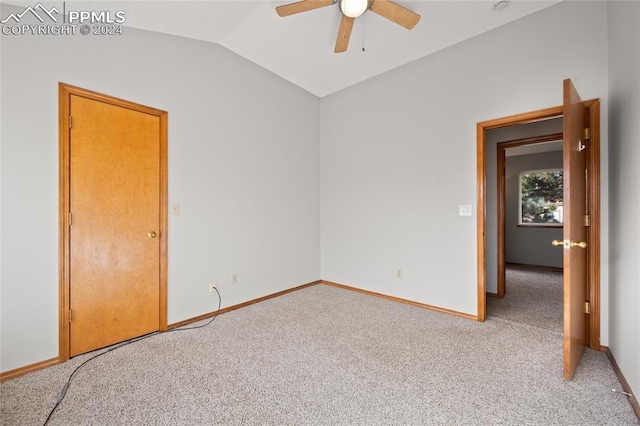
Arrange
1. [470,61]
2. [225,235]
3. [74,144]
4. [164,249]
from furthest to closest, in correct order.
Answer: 1. [225,235]
2. [470,61]
3. [164,249]
4. [74,144]

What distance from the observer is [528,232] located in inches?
233

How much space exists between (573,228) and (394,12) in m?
2.08

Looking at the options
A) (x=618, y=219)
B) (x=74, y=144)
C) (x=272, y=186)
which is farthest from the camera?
(x=272, y=186)

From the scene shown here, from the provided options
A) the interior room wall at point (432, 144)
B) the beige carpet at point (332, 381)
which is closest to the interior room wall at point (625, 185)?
the interior room wall at point (432, 144)

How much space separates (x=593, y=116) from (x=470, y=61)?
1235mm

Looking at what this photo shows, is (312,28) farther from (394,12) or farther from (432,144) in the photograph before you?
(432,144)

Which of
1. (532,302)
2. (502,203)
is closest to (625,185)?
(502,203)

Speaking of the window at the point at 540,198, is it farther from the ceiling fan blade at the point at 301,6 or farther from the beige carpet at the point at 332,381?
the ceiling fan blade at the point at 301,6

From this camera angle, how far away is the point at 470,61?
114 inches

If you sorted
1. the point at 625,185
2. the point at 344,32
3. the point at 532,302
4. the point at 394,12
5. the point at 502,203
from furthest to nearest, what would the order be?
the point at 502,203, the point at 532,302, the point at 344,32, the point at 394,12, the point at 625,185

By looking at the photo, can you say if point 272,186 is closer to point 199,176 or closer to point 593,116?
point 199,176

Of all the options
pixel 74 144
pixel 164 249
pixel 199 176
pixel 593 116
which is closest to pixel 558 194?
pixel 593 116

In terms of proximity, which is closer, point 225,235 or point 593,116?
point 593,116

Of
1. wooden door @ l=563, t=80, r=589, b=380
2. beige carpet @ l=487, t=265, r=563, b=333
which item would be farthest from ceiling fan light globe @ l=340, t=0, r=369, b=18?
beige carpet @ l=487, t=265, r=563, b=333
